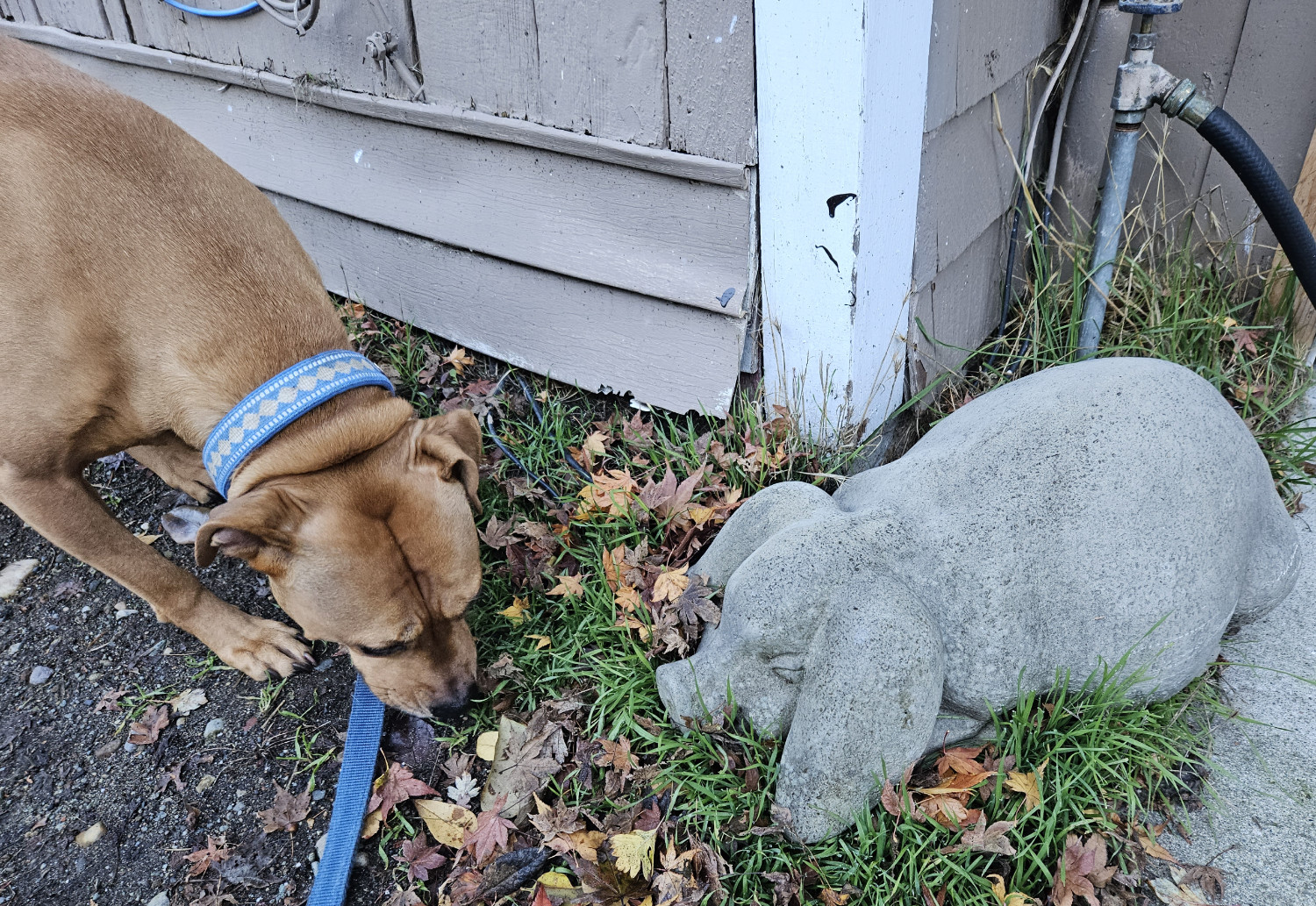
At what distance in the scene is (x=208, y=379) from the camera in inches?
87.3

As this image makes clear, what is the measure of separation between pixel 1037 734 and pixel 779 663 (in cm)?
64

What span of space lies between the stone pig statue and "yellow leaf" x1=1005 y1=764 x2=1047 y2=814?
13 centimetres

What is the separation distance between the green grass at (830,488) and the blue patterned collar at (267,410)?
898mm

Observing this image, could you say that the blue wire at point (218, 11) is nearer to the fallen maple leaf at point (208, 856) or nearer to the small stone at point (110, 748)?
the small stone at point (110, 748)

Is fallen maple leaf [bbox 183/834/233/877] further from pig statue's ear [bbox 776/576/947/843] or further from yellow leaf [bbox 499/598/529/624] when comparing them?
pig statue's ear [bbox 776/576/947/843]

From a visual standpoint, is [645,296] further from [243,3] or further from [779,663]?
[243,3]

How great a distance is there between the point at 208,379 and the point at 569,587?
114cm

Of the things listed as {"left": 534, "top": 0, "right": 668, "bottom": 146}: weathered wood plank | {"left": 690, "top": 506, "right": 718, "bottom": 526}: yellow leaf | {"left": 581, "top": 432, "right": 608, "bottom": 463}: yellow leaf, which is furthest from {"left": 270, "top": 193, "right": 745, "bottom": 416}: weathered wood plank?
{"left": 534, "top": 0, "right": 668, "bottom": 146}: weathered wood plank

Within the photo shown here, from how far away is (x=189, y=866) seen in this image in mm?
2295

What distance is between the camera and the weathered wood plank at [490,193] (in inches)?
108

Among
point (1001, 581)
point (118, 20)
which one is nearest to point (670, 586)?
point (1001, 581)

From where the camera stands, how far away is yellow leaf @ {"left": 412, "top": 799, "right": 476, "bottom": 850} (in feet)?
7.46

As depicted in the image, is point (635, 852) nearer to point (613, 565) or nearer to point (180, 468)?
point (613, 565)

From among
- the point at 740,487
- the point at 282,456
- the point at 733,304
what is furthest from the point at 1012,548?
the point at 282,456
